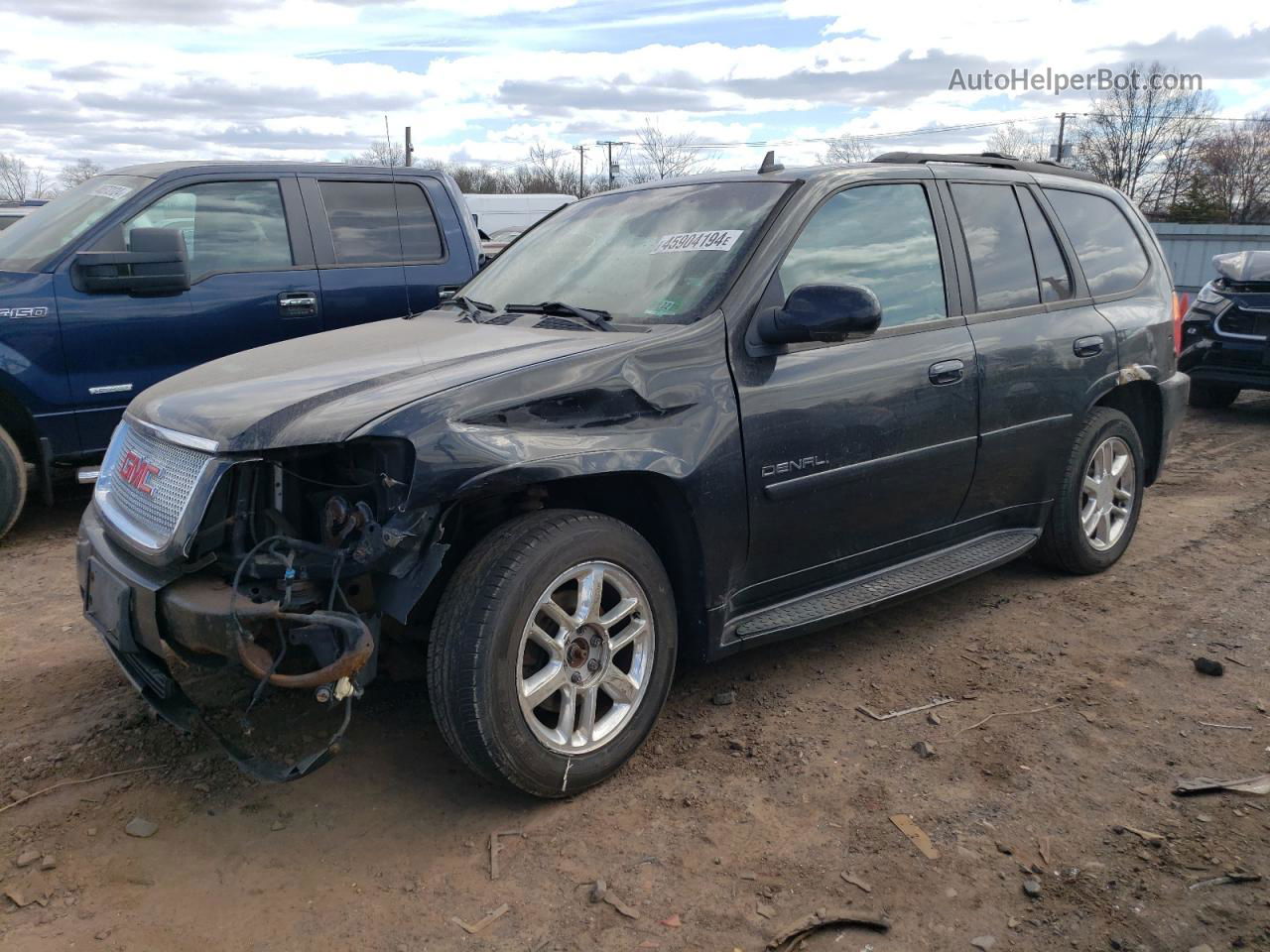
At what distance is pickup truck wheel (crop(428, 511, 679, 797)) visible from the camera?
276 cm

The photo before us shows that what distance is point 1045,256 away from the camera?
14.9ft

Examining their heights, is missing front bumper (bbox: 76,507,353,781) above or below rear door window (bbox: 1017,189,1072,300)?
below

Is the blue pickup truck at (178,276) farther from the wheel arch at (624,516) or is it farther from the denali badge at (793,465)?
the denali badge at (793,465)

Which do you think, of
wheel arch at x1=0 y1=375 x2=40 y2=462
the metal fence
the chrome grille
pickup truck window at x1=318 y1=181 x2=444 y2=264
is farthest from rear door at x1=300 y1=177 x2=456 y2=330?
the metal fence

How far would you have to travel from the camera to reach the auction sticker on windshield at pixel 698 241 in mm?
3582

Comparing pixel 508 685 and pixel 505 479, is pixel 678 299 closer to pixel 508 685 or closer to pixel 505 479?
pixel 505 479

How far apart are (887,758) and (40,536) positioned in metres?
4.75

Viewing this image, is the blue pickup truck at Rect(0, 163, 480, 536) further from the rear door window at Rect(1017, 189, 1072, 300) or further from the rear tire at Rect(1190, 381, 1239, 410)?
the rear tire at Rect(1190, 381, 1239, 410)

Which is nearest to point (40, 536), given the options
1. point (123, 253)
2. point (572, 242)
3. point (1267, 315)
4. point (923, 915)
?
point (123, 253)

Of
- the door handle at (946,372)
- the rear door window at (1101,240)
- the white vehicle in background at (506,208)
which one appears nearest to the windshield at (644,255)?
the door handle at (946,372)

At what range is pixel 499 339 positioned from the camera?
134 inches

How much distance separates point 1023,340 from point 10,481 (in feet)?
16.2

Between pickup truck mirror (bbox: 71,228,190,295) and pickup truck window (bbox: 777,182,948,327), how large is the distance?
3.53 meters

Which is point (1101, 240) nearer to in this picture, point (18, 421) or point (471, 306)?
point (471, 306)
